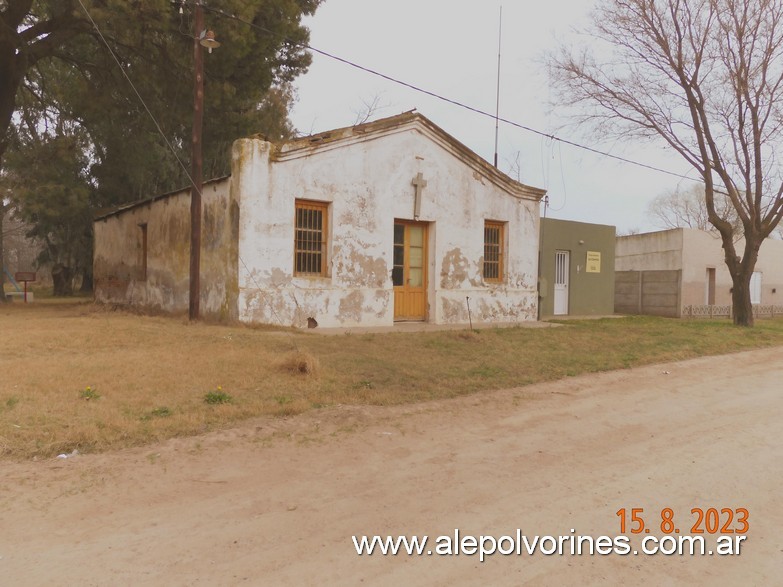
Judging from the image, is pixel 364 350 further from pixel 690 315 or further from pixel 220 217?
pixel 690 315

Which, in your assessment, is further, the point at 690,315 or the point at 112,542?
the point at 690,315

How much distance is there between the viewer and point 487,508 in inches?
155

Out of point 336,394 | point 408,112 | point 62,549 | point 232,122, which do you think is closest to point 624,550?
point 62,549

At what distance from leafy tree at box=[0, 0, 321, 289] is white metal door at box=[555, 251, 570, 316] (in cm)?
1036

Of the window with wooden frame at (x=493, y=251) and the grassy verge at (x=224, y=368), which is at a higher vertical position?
the window with wooden frame at (x=493, y=251)

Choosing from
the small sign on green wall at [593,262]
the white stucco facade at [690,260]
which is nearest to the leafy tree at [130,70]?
the small sign on green wall at [593,262]

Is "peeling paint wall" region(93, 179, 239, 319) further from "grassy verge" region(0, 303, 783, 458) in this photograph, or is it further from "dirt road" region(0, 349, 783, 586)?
"dirt road" region(0, 349, 783, 586)

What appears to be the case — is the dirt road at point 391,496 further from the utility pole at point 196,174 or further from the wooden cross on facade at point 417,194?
the wooden cross on facade at point 417,194

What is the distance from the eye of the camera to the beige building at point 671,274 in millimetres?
22812

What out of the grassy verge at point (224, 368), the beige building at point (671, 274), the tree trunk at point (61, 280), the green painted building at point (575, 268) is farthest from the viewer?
the tree trunk at point (61, 280)

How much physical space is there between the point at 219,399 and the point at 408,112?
10014 millimetres

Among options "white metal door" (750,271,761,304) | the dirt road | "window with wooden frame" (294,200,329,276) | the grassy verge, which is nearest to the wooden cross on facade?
"window with wooden frame" (294,200,329,276)

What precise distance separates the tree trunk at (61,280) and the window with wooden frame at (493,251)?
1008 inches

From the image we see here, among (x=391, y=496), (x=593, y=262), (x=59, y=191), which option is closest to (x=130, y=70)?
(x=59, y=191)
